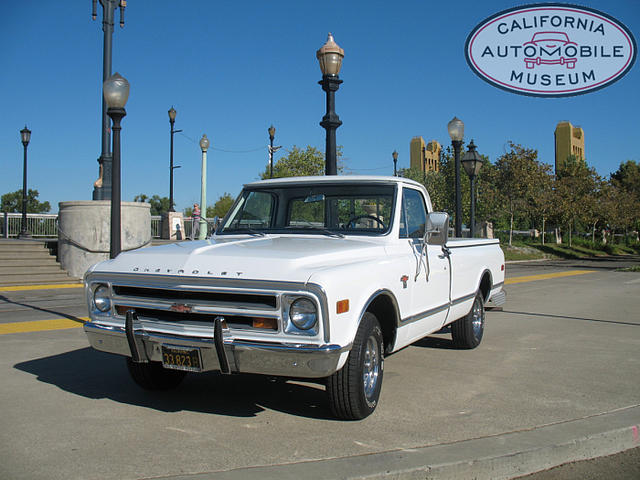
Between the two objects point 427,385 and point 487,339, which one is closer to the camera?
point 427,385

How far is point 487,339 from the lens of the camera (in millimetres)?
8047

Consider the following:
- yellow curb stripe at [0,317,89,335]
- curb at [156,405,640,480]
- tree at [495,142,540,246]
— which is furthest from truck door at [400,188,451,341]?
tree at [495,142,540,246]

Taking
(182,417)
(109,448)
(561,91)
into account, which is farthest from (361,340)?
(561,91)

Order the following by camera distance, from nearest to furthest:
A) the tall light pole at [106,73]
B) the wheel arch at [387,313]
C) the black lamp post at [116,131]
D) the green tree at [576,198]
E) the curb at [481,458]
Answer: the curb at [481,458], the wheel arch at [387,313], the black lamp post at [116,131], the tall light pole at [106,73], the green tree at [576,198]

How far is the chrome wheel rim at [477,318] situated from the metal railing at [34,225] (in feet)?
78.7

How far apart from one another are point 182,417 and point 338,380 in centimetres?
126

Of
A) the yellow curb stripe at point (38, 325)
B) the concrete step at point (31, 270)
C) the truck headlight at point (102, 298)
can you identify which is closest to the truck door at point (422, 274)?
the truck headlight at point (102, 298)

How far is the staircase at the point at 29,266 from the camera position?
1511cm

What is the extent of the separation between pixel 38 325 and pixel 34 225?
21.3m

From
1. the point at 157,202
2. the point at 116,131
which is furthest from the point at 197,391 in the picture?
the point at 157,202

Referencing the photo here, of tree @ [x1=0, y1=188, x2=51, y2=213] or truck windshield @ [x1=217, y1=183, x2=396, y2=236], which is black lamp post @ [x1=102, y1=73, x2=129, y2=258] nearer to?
truck windshield @ [x1=217, y1=183, x2=396, y2=236]

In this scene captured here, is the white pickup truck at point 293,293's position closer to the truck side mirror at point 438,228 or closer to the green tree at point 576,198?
the truck side mirror at point 438,228

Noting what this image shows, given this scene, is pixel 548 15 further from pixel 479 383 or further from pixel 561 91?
pixel 479 383

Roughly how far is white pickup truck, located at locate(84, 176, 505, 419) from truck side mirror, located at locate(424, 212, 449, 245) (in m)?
0.01
